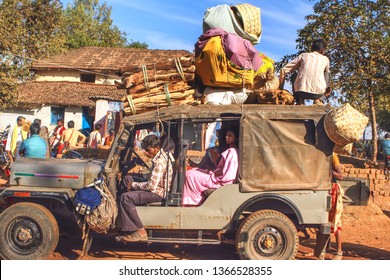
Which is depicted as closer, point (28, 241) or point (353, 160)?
point (28, 241)

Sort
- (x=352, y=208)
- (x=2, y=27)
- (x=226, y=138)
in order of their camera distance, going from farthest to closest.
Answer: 1. (x=2, y=27)
2. (x=352, y=208)
3. (x=226, y=138)

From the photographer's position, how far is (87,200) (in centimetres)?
532

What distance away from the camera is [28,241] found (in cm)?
547

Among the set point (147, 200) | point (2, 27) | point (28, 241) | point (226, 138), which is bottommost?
point (28, 241)

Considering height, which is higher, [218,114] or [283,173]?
[218,114]

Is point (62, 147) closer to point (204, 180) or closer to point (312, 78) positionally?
point (204, 180)

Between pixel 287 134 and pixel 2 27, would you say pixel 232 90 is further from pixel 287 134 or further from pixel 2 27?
pixel 2 27

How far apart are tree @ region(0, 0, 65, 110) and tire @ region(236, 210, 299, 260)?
51.1 ft

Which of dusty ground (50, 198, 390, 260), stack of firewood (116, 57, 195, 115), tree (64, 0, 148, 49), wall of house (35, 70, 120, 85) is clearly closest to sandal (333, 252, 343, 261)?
dusty ground (50, 198, 390, 260)

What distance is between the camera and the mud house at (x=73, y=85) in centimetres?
2412

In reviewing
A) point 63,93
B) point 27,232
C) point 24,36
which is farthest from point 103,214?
point 24,36

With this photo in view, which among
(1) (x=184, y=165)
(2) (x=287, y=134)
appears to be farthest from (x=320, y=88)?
(1) (x=184, y=165)

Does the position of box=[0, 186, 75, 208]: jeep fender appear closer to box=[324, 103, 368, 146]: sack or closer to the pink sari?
the pink sari

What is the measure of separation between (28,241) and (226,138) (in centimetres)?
280
